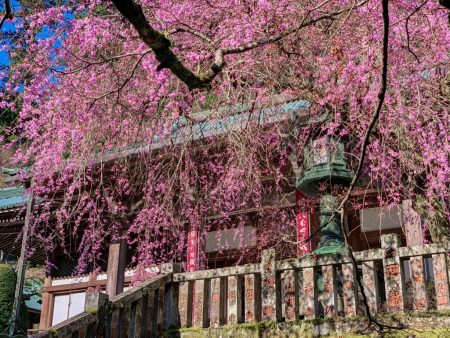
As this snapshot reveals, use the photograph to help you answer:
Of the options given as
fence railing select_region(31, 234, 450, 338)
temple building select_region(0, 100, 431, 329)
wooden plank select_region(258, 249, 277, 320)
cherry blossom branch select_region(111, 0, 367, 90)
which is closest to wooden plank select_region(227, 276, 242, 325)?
fence railing select_region(31, 234, 450, 338)

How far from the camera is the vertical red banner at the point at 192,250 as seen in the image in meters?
11.8

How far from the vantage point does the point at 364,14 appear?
22.5 feet

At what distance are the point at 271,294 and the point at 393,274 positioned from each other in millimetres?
1335

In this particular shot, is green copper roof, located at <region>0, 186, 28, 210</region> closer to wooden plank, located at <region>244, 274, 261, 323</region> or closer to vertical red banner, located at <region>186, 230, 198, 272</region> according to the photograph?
vertical red banner, located at <region>186, 230, 198, 272</region>

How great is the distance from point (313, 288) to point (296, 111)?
3420 millimetres

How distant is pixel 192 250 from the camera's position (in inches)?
469

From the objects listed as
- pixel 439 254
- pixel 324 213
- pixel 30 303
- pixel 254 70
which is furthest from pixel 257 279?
pixel 30 303

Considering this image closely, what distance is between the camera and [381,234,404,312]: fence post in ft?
18.5

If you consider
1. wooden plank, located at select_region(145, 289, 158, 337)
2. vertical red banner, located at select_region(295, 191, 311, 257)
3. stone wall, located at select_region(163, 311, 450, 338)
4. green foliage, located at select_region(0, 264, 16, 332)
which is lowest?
stone wall, located at select_region(163, 311, 450, 338)

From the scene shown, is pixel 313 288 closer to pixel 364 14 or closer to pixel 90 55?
pixel 364 14

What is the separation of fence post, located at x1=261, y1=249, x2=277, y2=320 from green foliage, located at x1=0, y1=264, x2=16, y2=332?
10.1 metres

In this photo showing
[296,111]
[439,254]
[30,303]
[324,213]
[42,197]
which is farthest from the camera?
[30,303]

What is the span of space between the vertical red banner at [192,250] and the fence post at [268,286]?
5528 mm

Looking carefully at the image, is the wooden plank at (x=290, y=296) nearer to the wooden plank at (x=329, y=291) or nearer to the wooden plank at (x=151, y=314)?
the wooden plank at (x=329, y=291)
